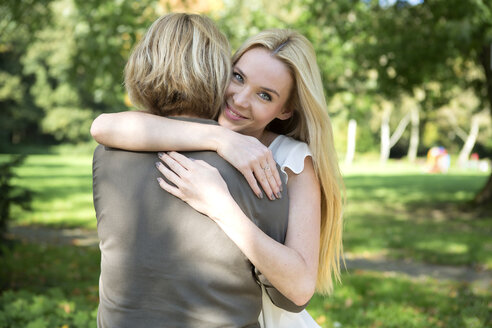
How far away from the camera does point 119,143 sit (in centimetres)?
172

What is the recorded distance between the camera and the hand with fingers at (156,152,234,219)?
159 centimetres

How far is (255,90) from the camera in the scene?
209cm

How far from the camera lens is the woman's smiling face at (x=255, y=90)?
81.4 inches

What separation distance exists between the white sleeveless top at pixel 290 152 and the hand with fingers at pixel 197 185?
298 millimetres

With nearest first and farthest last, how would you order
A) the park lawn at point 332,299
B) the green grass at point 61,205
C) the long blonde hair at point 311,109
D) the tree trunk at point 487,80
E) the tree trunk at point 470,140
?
the long blonde hair at point 311,109, the park lawn at point 332,299, the green grass at point 61,205, the tree trunk at point 487,80, the tree trunk at point 470,140

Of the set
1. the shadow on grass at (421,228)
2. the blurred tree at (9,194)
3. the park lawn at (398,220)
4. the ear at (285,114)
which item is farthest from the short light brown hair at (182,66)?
the shadow on grass at (421,228)

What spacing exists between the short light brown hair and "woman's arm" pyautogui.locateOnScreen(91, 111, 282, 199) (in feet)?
0.25

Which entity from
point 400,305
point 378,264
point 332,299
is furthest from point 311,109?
point 378,264

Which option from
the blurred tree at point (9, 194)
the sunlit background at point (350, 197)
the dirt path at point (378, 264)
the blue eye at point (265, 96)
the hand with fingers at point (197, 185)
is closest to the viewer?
the hand with fingers at point (197, 185)

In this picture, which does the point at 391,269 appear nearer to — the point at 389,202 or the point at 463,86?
the point at 389,202

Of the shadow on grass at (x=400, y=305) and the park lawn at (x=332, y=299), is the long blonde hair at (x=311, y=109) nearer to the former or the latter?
the park lawn at (x=332, y=299)

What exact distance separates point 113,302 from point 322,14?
8.00 metres

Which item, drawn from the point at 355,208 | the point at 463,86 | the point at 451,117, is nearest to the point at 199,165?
the point at 355,208

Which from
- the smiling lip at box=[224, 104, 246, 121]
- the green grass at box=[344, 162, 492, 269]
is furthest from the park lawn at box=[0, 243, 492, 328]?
the smiling lip at box=[224, 104, 246, 121]
